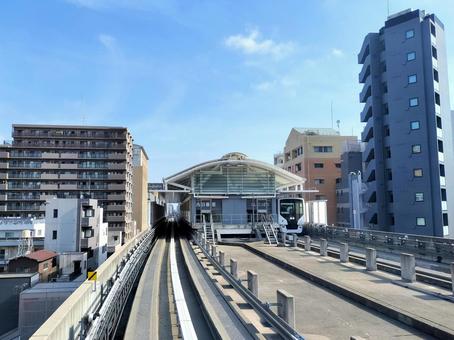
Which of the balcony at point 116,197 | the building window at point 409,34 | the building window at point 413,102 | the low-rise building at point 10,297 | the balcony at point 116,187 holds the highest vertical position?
the building window at point 409,34

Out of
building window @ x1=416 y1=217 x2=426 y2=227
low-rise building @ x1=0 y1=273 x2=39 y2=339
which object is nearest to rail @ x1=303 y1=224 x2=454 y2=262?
building window @ x1=416 y1=217 x2=426 y2=227

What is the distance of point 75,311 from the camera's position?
6.84 metres

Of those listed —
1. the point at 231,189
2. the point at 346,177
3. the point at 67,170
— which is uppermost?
the point at 67,170

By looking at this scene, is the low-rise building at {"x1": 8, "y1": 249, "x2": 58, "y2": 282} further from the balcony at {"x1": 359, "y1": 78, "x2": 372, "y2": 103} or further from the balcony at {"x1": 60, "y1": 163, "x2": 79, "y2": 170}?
the balcony at {"x1": 359, "y1": 78, "x2": 372, "y2": 103}

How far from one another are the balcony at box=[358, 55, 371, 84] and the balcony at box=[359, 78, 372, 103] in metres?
0.75

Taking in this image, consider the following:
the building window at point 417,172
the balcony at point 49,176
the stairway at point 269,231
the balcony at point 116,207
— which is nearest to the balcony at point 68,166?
the balcony at point 49,176

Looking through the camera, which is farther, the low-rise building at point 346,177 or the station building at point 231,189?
the low-rise building at point 346,177

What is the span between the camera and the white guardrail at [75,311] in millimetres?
5475

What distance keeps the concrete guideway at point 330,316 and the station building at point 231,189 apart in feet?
75.8

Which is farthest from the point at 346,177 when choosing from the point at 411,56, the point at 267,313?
the point at 267,313

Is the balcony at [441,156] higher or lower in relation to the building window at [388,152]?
lower

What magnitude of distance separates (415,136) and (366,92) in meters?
9.73

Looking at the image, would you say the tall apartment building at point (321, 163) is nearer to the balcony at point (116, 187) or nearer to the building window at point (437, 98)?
the building window at point (437, 98)

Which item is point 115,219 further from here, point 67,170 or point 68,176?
point 67,170
